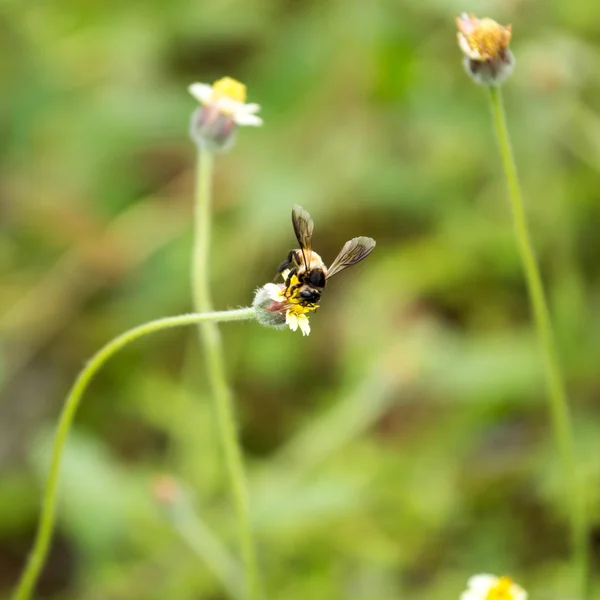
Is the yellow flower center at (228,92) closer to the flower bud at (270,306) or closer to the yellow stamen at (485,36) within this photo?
the yellow stamen at (485,36)

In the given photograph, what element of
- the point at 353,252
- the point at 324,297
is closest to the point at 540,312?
the point at 353,252

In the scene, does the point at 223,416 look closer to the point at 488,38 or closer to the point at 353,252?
the point at 353,252

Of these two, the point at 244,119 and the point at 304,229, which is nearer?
the point at 304,229

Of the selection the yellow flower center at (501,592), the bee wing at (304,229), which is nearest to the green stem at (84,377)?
the bee wing at (304,229)

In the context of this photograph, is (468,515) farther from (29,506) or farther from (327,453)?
(29,506)

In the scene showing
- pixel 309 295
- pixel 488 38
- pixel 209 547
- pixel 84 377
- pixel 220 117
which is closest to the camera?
pixel 84 377

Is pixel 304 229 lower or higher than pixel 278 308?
higher

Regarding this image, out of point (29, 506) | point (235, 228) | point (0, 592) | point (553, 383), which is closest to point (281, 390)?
point (235, 228)

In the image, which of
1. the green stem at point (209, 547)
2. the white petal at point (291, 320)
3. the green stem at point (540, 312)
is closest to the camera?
the white petal at point (291, 320)
